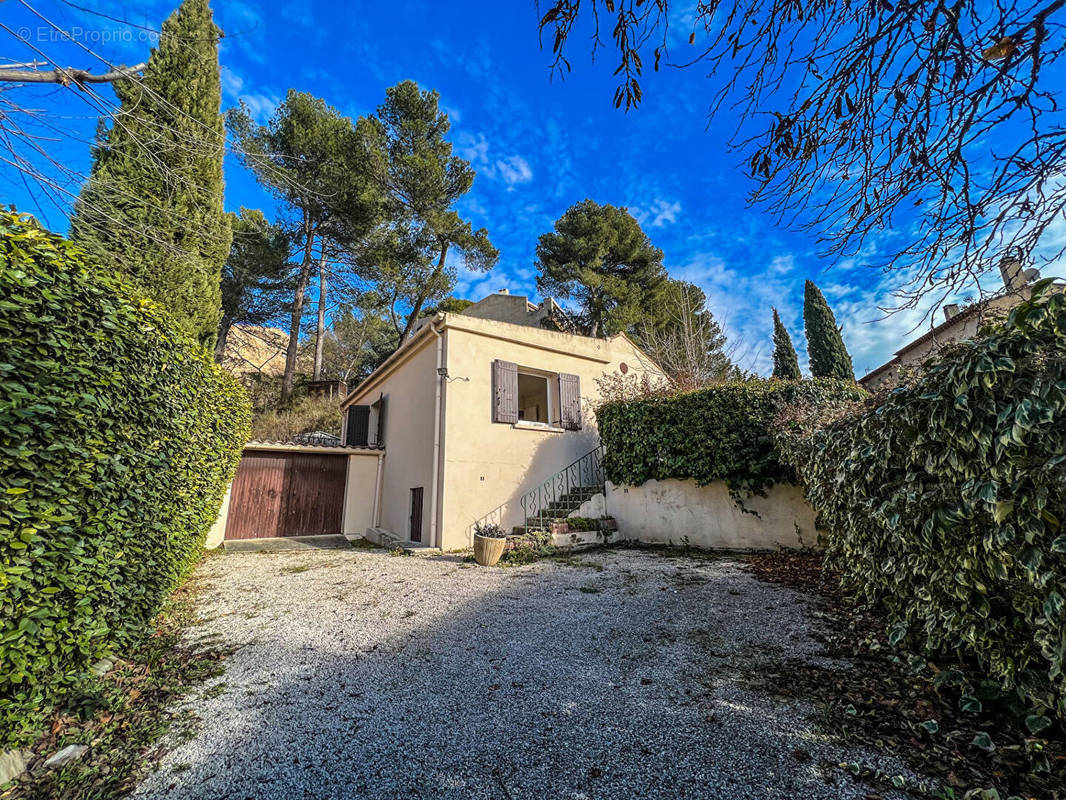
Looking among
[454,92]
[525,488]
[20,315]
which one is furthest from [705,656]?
[454,92]

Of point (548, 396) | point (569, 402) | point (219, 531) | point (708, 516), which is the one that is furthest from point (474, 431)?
Result: point (219, 531)

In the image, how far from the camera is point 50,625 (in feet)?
6.46

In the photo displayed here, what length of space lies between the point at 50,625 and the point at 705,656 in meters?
3.88

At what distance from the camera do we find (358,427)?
38.2 feet

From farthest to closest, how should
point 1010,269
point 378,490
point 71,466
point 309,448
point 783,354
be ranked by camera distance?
1. point 783,354
2. point 378,490
3. point 309,448
4. point 71,466
5. point 1010,269

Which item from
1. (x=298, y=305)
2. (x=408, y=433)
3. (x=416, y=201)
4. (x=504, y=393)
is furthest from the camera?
(x=298, y=305)

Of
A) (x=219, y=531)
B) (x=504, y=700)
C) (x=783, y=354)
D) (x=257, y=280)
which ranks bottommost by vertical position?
(x=504, y=700)

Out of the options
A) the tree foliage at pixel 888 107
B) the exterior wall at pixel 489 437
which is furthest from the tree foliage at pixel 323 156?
the tree foliage at pixel 888 107

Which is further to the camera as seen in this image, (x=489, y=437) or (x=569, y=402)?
(x=569, y=402)

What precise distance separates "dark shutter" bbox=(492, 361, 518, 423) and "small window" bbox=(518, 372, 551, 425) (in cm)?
204

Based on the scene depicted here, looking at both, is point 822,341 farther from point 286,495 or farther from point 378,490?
point 286,495

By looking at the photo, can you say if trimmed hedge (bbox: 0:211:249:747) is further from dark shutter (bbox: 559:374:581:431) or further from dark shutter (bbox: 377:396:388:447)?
dark shutter (bbox: 377:396:388:447)

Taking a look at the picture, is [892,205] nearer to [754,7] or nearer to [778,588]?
[754,7]

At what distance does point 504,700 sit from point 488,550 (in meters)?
3.76
